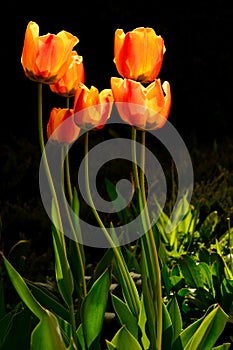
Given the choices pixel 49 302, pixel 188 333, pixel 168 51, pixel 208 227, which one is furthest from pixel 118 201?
pixel 168 51

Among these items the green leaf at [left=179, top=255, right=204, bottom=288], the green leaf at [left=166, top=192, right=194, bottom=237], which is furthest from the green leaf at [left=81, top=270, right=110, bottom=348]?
the green leaf at [left=166, top=192, right=194, bottom=237]

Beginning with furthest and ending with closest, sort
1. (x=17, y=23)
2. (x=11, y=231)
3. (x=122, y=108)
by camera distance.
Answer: (x=17, y=23), (x=11, y=231), (x=122, y=108)

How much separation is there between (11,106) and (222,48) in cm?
158

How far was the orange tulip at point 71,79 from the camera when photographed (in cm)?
171

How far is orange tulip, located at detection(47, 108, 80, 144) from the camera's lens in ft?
5.49

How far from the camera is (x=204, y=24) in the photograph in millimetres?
5680

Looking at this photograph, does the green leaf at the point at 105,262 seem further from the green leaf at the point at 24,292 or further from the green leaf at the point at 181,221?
the green leaf at the point at 181,221

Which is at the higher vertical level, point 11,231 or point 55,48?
point 55,48

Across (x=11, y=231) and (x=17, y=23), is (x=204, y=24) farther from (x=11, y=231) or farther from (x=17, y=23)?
(x=11, y=231)

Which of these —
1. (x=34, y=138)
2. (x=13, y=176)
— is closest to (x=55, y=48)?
(x=13, y=176)

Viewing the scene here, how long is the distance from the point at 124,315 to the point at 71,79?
586mm

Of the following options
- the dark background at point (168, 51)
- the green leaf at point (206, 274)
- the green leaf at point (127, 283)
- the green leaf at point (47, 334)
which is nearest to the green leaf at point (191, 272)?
the green leaf at point (206, 274)

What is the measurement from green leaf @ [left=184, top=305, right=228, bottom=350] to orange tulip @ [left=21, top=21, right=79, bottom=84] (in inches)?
24.3

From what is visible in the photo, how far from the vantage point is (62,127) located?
1.67m
